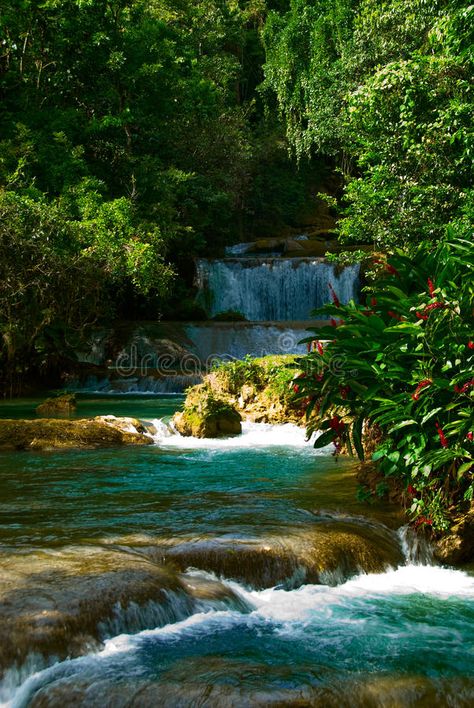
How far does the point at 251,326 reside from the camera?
861 inches

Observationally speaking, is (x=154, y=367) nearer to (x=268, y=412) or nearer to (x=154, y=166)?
(x=154, y=166)

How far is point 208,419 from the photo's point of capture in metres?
12.3

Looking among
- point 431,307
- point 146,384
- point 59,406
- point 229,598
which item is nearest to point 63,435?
point 59,406

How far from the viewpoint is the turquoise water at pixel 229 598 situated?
3.98 m

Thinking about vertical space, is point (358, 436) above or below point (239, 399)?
above

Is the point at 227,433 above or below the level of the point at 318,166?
below

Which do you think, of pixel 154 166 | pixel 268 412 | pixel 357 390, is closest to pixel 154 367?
pixel 154 166

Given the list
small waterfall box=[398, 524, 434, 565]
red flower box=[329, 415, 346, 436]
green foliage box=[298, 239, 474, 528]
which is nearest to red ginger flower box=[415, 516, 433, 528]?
green foliage box=[298, 239, 474, 528]

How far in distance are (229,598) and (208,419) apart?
712cm

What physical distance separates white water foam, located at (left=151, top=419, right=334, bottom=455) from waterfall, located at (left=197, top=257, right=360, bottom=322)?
506 inches

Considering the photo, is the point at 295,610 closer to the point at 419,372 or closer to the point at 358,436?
the point at 358,436

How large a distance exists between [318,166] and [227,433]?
93.9 feet

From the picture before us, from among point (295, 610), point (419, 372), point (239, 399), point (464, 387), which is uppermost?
point (419, 372)

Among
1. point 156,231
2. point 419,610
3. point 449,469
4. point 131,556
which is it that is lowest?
point 419,610
